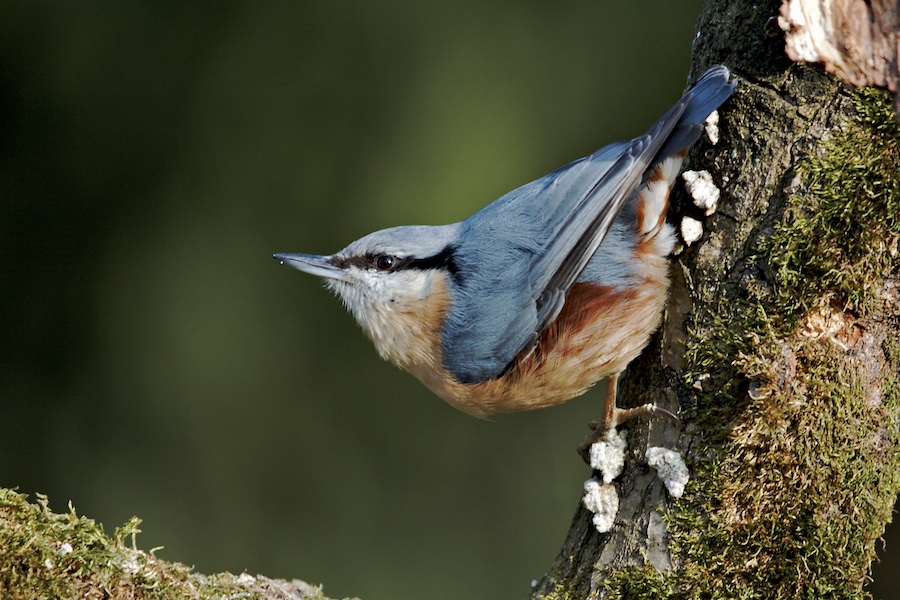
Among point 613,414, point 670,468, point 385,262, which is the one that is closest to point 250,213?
point 385,262

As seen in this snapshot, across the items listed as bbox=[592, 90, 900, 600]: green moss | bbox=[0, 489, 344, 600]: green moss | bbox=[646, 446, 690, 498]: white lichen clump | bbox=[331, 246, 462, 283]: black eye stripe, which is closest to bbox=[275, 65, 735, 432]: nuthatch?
bbox=[331, 246, 462, 283]: black eye stripe

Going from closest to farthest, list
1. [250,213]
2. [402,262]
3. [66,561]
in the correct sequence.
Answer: [66,561] < [402,262] < [250,213]

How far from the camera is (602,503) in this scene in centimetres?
178

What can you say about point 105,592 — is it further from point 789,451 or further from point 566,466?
point 566,466

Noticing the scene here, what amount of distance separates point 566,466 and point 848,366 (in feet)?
7.67

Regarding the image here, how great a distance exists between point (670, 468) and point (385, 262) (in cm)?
91

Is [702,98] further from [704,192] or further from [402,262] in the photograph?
Answer: [402,262]

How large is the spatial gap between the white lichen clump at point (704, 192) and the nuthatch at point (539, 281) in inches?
→ 4.0

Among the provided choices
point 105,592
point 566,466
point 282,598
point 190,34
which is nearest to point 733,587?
point 282,598

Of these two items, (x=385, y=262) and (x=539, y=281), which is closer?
(x=539, y=281)

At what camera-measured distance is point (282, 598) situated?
1.73 meters

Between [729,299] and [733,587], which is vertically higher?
[729,299]

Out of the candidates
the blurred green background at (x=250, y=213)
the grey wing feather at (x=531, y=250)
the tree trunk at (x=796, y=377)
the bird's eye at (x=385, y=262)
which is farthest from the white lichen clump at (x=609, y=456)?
the blurred green background at (x=250, y=213)

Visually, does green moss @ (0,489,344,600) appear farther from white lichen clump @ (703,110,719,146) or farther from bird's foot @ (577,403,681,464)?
white lichen clump @ (703,110,719,146)
